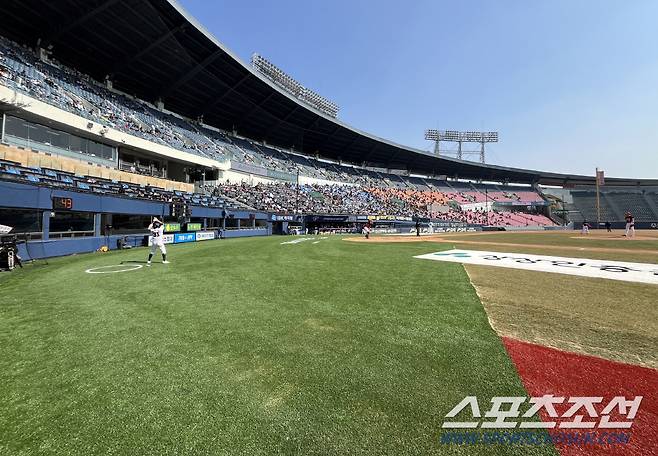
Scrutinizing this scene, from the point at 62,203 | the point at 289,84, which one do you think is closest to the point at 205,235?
the point at 62,203

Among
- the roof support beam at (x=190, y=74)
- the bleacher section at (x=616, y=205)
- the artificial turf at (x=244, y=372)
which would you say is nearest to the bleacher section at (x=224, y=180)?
the roof support beam at (x=190, y=74)

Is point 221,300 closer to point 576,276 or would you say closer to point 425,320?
point 425,320

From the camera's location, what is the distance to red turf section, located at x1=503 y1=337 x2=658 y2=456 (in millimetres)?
2346

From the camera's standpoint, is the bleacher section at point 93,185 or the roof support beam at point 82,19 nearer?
the bleacher section at point 93,185

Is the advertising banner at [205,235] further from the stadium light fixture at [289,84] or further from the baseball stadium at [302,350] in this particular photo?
the stadium light fixture at [289,84]


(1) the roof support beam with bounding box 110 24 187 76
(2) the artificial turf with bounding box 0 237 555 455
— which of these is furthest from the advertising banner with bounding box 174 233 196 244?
(1) the roof support beam with bounding box 110 24 187 76

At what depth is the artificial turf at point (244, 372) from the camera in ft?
7.97

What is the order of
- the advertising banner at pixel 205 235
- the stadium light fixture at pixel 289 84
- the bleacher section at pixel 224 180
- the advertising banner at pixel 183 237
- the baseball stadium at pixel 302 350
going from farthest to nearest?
the stadium light fixture at pixel 289 84 → the advertising banner at pixel 205 235 → the advertising banner at pixel 183 237 → the bleacher section at pixel 224 180 → the baseball stadium at pixel 302 350

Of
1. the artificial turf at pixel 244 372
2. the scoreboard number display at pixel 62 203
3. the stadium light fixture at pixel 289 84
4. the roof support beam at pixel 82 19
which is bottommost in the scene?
the artificial turf at pixel 244 372

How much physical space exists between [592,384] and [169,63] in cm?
4560

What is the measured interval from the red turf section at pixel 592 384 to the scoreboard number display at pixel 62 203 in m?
20.2

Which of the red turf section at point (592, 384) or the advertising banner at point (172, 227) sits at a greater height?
the advertising banner at point (172, 227)

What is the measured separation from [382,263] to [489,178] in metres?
89.3

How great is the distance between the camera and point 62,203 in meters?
15.5
